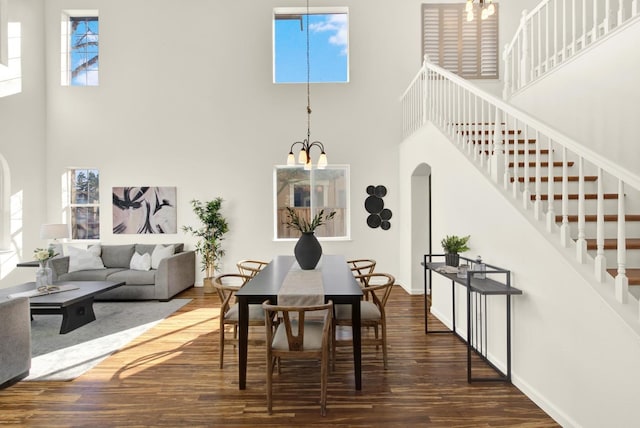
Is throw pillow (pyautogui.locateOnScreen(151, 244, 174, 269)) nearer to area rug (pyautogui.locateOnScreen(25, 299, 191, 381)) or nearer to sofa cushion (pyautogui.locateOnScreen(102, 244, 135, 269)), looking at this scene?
sofa cushion (pyautogui.locateOnScreen(102, 244, 135, 269))

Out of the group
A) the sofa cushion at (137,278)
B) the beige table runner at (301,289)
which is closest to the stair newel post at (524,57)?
the beige table runner at (301,289)

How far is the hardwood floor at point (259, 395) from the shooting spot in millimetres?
2473

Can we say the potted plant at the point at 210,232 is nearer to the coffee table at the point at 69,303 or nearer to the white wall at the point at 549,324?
the coffee table at the point at 69,303

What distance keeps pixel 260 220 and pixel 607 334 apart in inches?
221

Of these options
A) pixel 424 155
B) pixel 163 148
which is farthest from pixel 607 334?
pixel 163 148

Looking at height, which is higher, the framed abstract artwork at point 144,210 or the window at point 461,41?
the window at point 461,41

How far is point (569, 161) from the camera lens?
13.1 feet

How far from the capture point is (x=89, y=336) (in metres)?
4.12

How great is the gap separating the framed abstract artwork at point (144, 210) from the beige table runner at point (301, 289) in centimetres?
420

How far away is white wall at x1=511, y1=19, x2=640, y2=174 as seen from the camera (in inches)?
127

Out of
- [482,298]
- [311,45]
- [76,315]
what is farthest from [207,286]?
[311,45]

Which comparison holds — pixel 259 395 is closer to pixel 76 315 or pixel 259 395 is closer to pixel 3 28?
pixel 76 315

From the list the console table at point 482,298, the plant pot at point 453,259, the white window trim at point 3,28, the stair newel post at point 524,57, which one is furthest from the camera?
the stair newel post at point 524,57

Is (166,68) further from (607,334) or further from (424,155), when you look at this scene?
(607,334)
